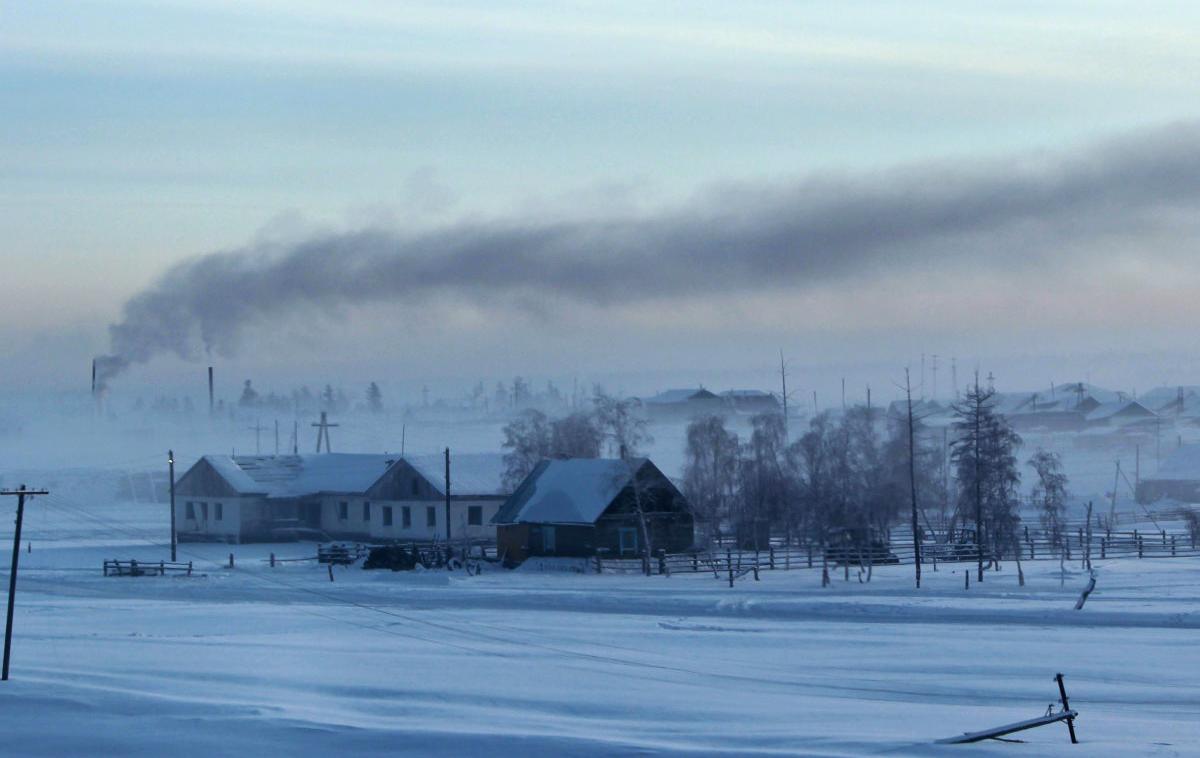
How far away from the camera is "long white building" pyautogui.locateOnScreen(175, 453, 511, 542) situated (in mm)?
69625

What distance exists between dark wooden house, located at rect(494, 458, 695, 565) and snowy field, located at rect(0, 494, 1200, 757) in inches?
216

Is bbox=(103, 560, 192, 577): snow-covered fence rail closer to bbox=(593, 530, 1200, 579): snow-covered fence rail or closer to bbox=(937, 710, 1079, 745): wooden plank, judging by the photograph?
bbox=(593, 530, 1200, 579): snow-covered fence rail

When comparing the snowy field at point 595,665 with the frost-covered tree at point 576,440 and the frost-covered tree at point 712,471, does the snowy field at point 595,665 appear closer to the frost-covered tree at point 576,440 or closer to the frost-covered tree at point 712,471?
the frost-covered tree at point 712,471

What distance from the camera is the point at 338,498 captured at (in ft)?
248

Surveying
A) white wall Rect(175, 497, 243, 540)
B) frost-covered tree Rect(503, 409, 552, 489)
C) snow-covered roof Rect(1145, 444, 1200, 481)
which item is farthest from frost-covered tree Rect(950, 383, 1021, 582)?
snow-covered roof Rect(1145, 444, 1200, 481)

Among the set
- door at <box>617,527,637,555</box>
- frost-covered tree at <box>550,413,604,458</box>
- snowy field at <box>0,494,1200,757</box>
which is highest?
frost-covered tree at <box>550,413,604,458</box>

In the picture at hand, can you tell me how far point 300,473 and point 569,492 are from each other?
24.5 meters

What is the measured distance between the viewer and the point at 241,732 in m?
20.4

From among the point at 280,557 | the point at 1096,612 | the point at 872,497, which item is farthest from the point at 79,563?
the point at 1096,612

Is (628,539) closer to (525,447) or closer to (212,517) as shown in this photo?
(525,447)

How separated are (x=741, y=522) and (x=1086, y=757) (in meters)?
48.0

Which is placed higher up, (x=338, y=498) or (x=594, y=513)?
(x=338, y=498)

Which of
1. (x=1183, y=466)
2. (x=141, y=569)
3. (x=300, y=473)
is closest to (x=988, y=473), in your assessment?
(x=141, y=569)

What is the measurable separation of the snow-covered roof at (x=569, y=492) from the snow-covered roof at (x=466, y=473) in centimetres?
808
